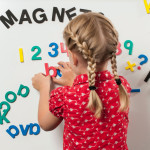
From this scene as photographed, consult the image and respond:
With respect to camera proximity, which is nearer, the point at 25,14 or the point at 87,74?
the point at 87,74

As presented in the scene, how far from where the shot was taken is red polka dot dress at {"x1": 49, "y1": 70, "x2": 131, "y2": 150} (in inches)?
22.9

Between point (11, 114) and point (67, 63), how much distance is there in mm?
289

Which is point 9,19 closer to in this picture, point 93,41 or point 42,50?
point 42,50

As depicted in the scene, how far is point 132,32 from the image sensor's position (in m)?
0.81

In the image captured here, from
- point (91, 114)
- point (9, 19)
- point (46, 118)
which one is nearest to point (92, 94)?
point (91, 114)

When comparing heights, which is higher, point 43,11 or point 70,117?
point 43,11

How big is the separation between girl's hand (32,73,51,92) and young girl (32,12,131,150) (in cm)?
13

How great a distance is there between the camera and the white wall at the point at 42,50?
0.78m

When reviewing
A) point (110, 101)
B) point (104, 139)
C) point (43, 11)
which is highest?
point (43, 11)

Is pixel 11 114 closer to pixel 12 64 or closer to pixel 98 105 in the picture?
pixel 12 64

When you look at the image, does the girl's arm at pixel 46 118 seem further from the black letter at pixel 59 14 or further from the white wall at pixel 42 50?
the black letter at pixel 59 14

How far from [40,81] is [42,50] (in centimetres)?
12

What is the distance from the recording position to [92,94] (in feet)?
1.79

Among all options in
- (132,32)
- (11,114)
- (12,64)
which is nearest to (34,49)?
(12,64)
